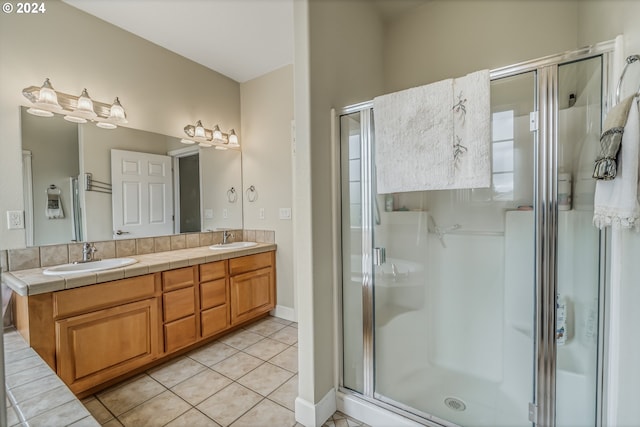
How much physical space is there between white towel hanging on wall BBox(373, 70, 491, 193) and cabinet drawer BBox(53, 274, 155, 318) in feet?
5.88

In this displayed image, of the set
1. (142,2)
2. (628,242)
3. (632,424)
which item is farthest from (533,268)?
(142,2)

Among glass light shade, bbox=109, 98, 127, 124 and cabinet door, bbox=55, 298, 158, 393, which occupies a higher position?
→ glass light shade, bbox=109, 98, 127, 124

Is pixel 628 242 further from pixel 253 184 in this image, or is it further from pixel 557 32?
pixel 253 184

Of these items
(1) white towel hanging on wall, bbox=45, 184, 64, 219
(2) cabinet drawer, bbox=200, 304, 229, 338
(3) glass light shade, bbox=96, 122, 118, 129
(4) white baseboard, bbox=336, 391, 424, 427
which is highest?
(3) glass light shade, bbox=96, 122, 118, 129

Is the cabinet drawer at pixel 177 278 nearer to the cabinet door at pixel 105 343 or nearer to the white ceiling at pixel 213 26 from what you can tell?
the cabinet door at pixel 105 343

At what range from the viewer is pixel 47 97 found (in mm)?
2004

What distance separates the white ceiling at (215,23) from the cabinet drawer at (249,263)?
202 centimetres

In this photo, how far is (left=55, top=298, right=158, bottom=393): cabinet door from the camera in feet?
5.76

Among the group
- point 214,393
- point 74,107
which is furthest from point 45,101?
point 214,393

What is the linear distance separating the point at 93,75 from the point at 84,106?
326 mm

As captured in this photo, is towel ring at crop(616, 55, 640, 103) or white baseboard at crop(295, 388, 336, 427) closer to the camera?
towel ring at crop(616, 55, 640, 103)

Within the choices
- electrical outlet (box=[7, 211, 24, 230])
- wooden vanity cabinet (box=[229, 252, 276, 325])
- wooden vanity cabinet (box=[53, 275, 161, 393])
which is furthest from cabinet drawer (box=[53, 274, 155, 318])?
wooden vanity cabinet (box=[229, 252, 276, 325])

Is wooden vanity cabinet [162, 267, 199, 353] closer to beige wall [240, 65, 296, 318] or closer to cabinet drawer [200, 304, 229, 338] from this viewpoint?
cabinet drawer [200, 304, 229, 338]

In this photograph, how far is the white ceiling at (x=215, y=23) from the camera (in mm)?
2189
